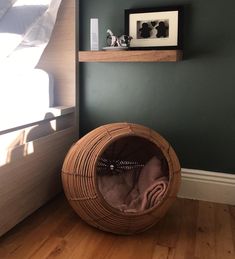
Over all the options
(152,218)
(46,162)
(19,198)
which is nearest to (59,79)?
(46,162)

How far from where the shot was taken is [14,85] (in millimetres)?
1306

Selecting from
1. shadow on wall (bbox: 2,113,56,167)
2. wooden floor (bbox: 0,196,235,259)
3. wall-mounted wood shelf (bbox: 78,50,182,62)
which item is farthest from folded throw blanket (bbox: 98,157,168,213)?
wall-mounted wood shelf (bbox: 78,50,182,62)

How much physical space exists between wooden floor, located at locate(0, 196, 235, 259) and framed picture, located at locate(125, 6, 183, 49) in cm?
90

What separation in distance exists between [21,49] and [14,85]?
0.67 ft

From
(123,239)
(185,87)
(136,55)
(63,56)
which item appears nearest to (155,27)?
(136,55)

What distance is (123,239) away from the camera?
129 centimetres

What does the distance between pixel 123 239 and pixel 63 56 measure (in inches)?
42.3

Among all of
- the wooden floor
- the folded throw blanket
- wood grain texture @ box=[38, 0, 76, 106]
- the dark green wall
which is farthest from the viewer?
wood grain texture @ box=[38, 0, 76, 106]

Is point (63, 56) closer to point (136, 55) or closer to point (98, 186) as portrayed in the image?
point (136, 55)

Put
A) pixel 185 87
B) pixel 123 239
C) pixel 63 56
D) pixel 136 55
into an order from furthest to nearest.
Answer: pixel 63 56, pixel 185 87, pixel 136 55, pixel 123 239

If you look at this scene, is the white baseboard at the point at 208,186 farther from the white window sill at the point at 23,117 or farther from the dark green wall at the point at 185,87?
the white window sill at the point at 23,117

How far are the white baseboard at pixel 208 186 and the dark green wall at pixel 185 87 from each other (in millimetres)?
38

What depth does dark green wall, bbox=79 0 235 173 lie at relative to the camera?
1517 millimetres

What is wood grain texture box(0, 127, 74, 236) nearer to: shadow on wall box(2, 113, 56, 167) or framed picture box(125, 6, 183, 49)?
shadow on wall box(2, 113, 56, 167)
